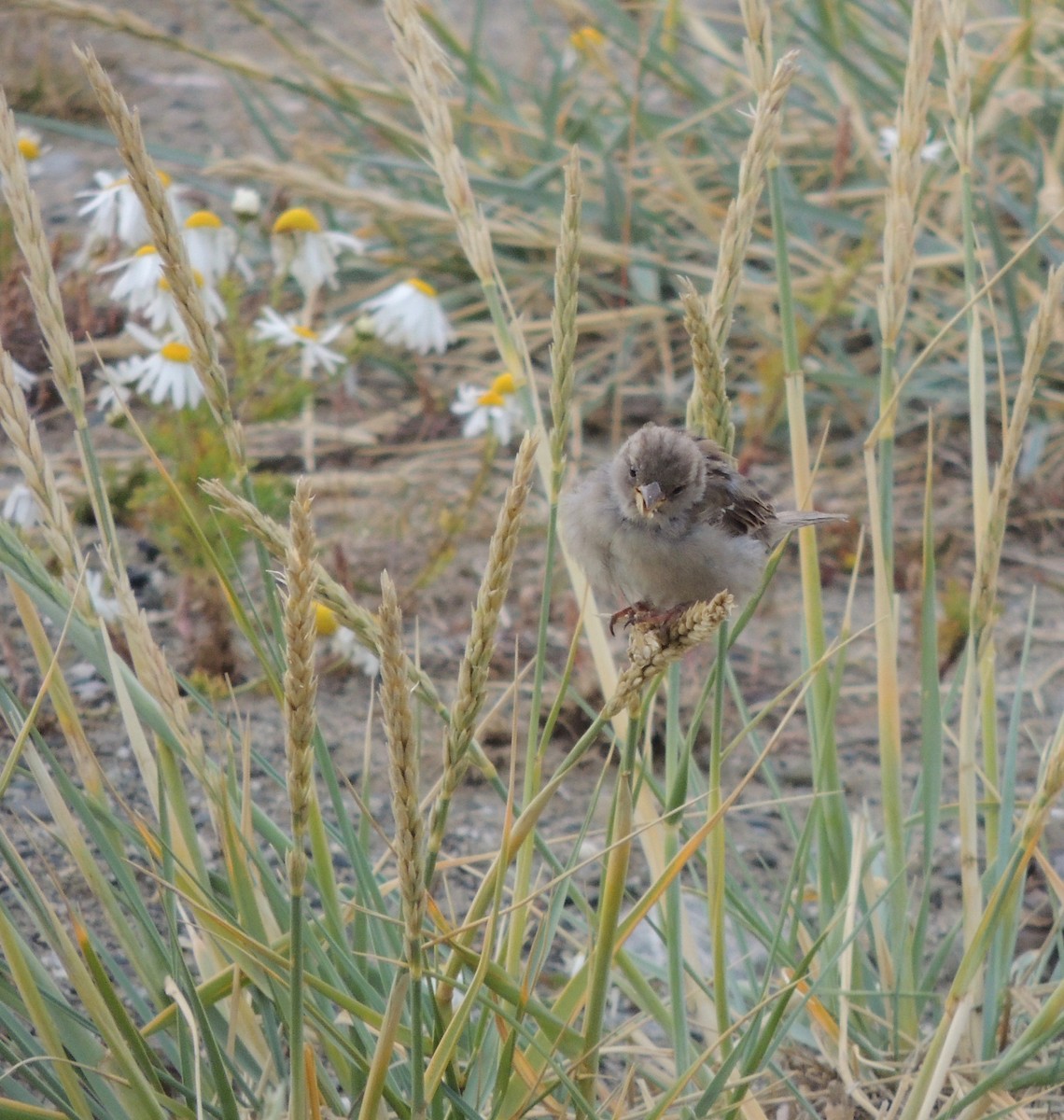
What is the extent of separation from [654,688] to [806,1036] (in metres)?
0.80

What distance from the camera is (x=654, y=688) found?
1590mm

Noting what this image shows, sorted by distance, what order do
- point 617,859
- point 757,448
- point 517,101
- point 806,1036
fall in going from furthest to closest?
point 517,101 < point 757,448 < point 806,1036 < point 617,859

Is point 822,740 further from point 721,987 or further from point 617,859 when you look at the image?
point 617,859

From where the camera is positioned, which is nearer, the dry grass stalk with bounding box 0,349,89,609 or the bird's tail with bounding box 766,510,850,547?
the dry grass stalk with bounding box 0,349,89,609

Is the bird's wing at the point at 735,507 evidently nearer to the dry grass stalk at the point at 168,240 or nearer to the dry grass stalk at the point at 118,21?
the dry grass stalk at the point at 168,240

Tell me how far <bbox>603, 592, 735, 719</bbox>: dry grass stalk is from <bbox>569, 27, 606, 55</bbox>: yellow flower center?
3.49 metres

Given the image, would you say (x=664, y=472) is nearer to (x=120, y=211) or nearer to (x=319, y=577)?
(x=319, y=577)

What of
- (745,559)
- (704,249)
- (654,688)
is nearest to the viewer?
(654,688)

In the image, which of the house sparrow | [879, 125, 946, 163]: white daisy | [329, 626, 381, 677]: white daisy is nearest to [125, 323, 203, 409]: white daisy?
[329, 626, 381, 677]: white daisy

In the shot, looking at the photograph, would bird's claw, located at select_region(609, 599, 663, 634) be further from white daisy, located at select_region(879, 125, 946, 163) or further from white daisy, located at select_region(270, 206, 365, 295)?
white daisy, located at select_region(879, 125, 946, 163)

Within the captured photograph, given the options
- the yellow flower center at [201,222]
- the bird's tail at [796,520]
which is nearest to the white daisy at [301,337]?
the yellow flower center at [201,222]

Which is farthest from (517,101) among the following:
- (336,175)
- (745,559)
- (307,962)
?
(307,962)

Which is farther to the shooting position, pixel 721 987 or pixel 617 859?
pixel 721 987

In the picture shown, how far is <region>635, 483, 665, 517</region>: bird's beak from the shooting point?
226 cm
